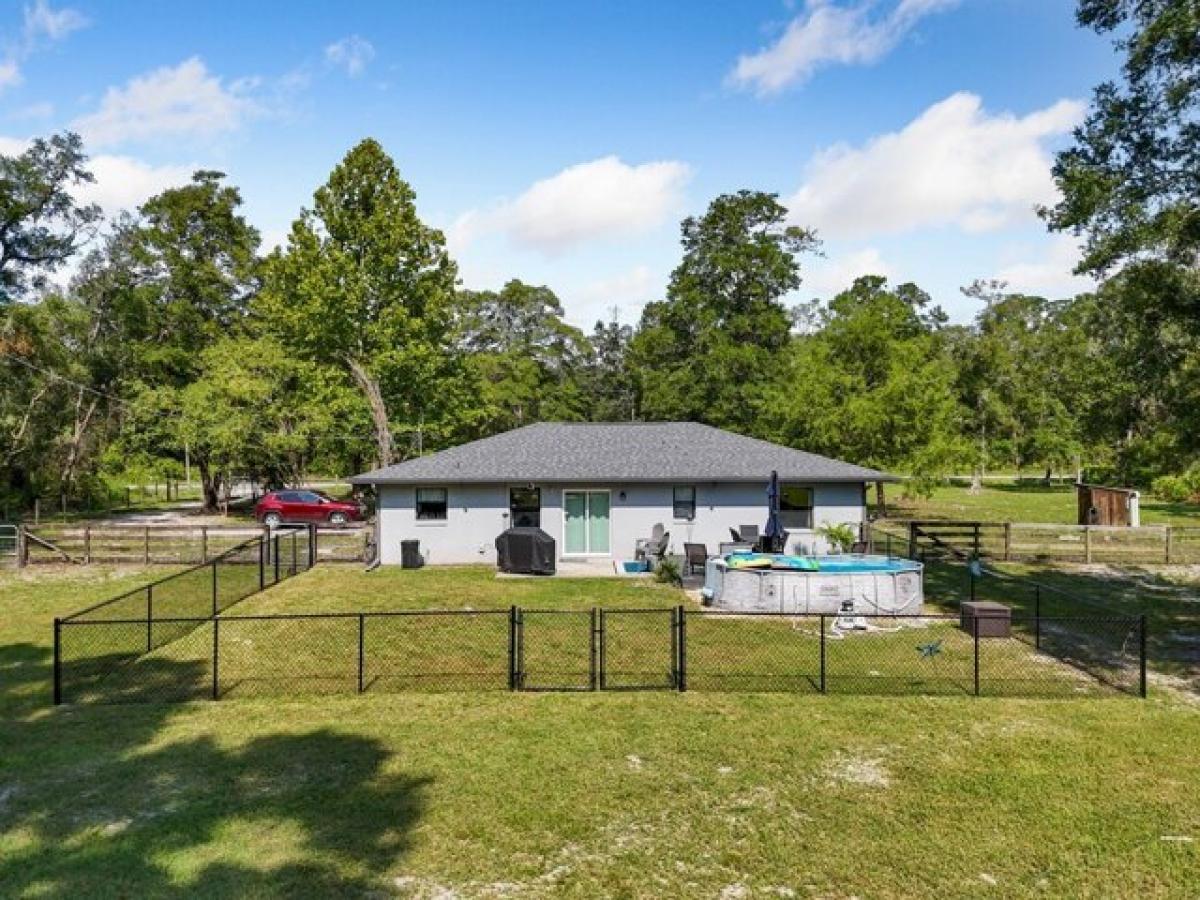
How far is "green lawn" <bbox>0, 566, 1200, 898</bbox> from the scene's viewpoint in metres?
6.51

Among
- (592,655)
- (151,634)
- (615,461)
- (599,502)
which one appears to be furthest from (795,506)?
(151,634)

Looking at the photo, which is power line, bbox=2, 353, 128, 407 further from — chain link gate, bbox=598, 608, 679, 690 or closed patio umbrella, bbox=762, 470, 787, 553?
chain link gate, bbox=598, 608, 679, 690

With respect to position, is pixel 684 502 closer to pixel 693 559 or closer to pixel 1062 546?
pixel 693 559

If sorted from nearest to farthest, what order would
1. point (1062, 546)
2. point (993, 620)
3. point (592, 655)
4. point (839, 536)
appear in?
point (592, 655) → point (993, 620) → point (839, 536) → point (1062, 546)

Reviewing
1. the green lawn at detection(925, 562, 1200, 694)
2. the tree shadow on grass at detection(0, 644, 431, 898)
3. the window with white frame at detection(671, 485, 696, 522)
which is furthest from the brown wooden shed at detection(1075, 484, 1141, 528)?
the tree shadow on grass at detection(0, 644, 431, 898)

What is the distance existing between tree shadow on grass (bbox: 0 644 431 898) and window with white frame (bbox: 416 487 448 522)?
12.8 m

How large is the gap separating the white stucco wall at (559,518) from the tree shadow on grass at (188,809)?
12.7 meters

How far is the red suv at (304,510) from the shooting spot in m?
32.0

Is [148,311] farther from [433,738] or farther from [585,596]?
[433,738]

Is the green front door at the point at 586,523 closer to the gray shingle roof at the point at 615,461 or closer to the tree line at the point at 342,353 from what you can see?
the gray shingle roof at the point at 615,461

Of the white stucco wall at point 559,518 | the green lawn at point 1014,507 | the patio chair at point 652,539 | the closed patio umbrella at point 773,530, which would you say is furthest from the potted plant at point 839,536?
the green lawn at point 1014,507

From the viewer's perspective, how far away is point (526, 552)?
834 inches

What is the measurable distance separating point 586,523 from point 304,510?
48.3ft

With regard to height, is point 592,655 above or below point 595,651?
above
